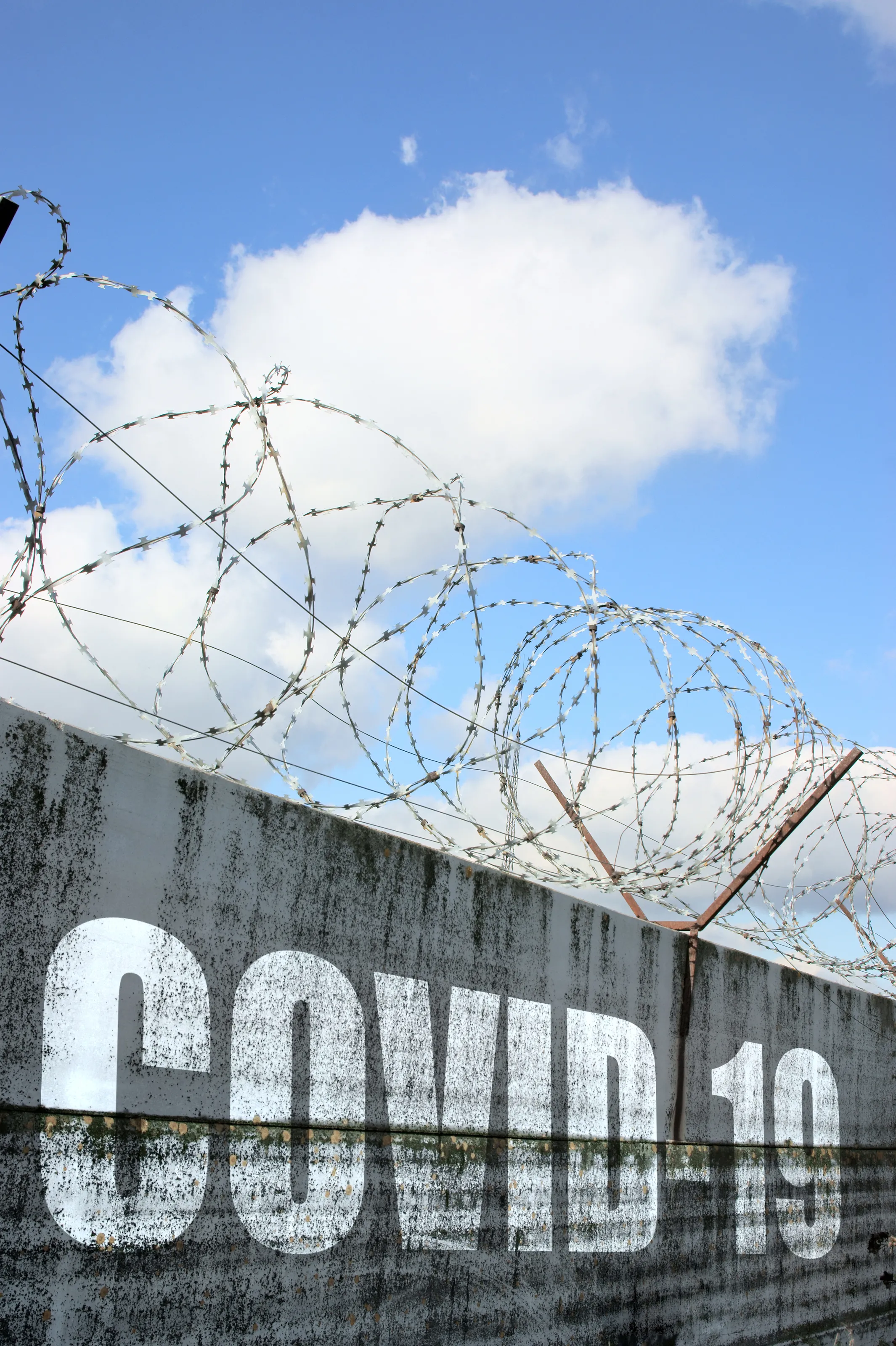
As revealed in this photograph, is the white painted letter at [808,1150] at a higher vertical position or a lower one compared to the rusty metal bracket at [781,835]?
lower

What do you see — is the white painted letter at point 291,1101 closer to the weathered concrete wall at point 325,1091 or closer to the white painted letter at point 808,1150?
the weathered concrete wall at point 325,1091

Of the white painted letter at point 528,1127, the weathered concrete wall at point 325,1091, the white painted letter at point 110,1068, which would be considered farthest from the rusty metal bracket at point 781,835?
the white painted letter at point 110,1068

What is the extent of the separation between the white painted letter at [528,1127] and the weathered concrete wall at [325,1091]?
2 centimetres

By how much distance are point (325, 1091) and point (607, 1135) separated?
2420mm

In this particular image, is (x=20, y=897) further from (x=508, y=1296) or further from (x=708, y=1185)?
(x=708, y=1185)

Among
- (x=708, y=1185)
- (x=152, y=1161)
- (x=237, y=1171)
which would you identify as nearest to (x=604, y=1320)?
(x=708, y=1185)

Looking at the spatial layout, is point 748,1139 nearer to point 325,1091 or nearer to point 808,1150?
point 808,1150

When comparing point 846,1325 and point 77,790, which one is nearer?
point 77,790

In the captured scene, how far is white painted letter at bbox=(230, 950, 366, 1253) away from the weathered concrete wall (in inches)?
0.5

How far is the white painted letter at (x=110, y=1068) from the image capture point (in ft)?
12.9

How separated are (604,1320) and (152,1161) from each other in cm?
341

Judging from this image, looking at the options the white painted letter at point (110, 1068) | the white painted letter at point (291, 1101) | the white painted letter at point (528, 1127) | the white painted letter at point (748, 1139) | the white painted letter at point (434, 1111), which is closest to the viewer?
the white painted letter at point (110, 1068)

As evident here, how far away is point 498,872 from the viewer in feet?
20.2

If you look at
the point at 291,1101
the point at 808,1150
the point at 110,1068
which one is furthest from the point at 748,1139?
the point at 110,1068
